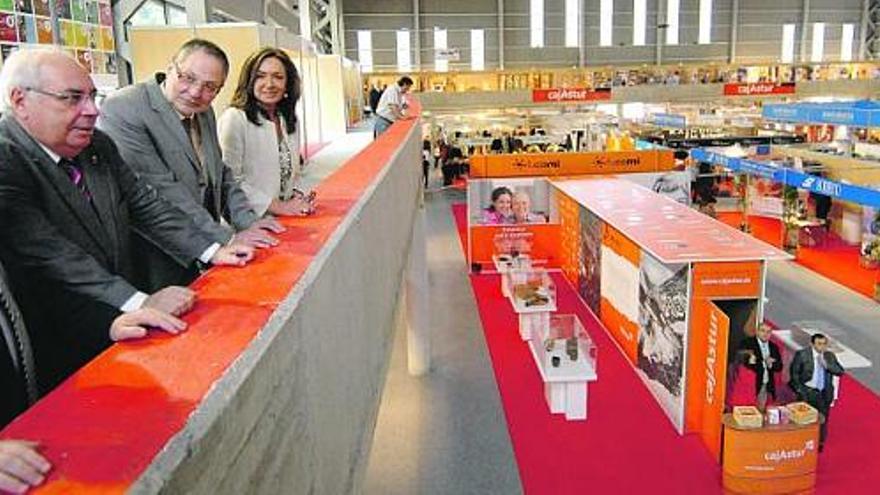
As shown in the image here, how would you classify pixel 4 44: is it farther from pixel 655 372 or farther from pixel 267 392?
pixel 655 372

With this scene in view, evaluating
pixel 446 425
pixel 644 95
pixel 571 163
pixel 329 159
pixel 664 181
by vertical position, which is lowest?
pixel 446 425

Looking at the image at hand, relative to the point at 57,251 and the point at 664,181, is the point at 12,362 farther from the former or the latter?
the point at 664,181

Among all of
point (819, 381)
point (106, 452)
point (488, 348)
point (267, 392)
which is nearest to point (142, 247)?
point (267, 392)

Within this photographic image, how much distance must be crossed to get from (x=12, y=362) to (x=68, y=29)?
493 cm

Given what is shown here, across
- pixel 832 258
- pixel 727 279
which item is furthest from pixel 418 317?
Answer: pixel 832 258

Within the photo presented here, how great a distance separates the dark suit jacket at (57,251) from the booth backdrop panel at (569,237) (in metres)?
11.6

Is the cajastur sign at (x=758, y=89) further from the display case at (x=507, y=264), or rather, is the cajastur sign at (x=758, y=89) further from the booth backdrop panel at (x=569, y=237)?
the display case at (x=507, y=264)

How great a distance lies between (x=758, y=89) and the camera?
82.3 feet

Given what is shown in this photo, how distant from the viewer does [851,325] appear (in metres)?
11.4

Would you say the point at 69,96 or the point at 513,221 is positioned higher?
the point at 69,96

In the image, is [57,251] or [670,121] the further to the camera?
[670,121]

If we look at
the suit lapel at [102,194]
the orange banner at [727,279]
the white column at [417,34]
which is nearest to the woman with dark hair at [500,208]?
the orange banner at [727,279]

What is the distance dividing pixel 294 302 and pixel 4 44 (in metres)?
4.31

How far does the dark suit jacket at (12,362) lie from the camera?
171 cm
